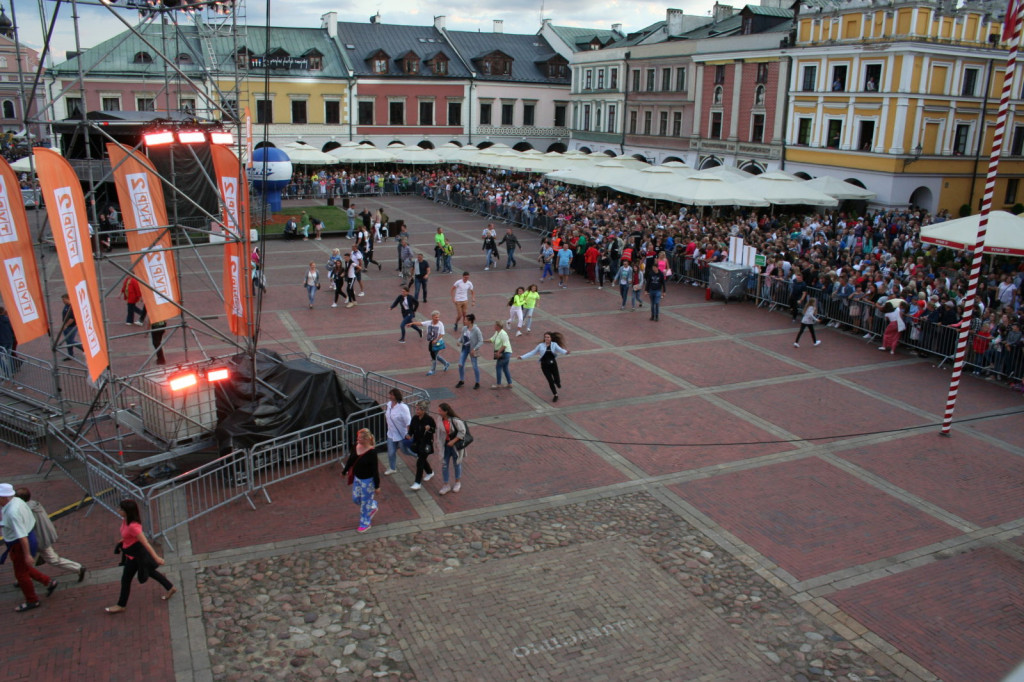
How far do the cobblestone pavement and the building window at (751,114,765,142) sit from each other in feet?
102

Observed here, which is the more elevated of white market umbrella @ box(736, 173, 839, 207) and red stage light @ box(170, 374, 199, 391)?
white market umbrella @ box(736, 173, 839, 207)

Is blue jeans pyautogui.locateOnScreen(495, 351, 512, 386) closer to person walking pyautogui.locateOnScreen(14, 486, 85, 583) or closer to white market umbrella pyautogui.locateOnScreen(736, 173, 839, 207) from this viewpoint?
person walking pyautogui.locateOnScreen(14, 486, 85, 583)

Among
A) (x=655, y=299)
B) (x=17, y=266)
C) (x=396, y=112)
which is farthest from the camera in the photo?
(x=396, y=112)

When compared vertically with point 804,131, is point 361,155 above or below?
below

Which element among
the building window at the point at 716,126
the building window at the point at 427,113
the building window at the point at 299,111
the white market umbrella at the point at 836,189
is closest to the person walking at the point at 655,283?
the white market umbrella at the point at 836,189

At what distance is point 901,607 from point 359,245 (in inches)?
774

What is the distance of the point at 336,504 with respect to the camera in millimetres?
10844

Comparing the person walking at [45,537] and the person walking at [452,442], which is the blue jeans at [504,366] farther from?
the person walking at [45,537]

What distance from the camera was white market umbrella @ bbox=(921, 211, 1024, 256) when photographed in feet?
61.7

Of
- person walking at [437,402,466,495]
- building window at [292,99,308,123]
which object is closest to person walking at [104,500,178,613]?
person walking at [437,402,466,495]

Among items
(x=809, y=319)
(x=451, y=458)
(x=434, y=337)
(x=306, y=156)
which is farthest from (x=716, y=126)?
(x=451, y=458)

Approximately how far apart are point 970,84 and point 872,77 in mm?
4478

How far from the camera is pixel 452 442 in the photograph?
1089 cm

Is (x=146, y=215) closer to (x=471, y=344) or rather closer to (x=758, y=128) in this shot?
(x=471, y=344)
